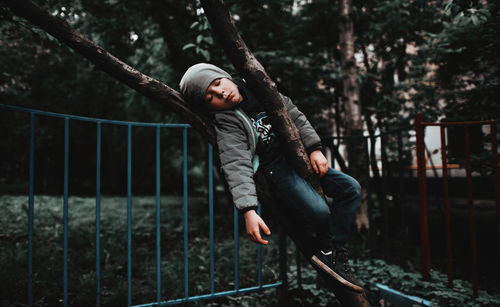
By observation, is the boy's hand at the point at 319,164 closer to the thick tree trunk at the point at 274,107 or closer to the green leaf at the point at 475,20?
the thick tree trunk at the point at 274,107

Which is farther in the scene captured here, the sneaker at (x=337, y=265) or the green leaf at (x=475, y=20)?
the green leaf at (x=475, y=20)

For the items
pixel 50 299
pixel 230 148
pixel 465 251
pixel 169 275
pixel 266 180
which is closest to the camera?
pixel 230 148

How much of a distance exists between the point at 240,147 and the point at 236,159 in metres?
0.08

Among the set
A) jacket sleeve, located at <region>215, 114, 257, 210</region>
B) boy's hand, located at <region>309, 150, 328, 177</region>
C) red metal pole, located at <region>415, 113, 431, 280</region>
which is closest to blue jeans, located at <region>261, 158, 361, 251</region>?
boy's hand, located at <region>309, 150, 328, 177</region>

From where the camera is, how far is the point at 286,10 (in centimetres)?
639

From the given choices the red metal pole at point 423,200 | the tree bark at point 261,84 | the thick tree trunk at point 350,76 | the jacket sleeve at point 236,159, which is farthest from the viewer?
the thick tree trunk at point 350,76

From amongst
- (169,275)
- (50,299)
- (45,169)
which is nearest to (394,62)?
(169,275)

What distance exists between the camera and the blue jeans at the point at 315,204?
1.70m

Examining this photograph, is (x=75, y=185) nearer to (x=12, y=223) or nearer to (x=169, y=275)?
(x=12, y=223)

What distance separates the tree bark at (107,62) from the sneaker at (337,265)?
35.4 inches

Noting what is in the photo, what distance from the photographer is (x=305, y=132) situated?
6.24 ft

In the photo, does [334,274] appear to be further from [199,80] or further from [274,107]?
[199,80]

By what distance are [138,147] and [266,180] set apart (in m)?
16.6

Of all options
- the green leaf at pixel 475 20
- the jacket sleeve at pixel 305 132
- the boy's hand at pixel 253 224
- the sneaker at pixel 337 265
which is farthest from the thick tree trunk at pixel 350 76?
the boy's hand at pixel 253 224
